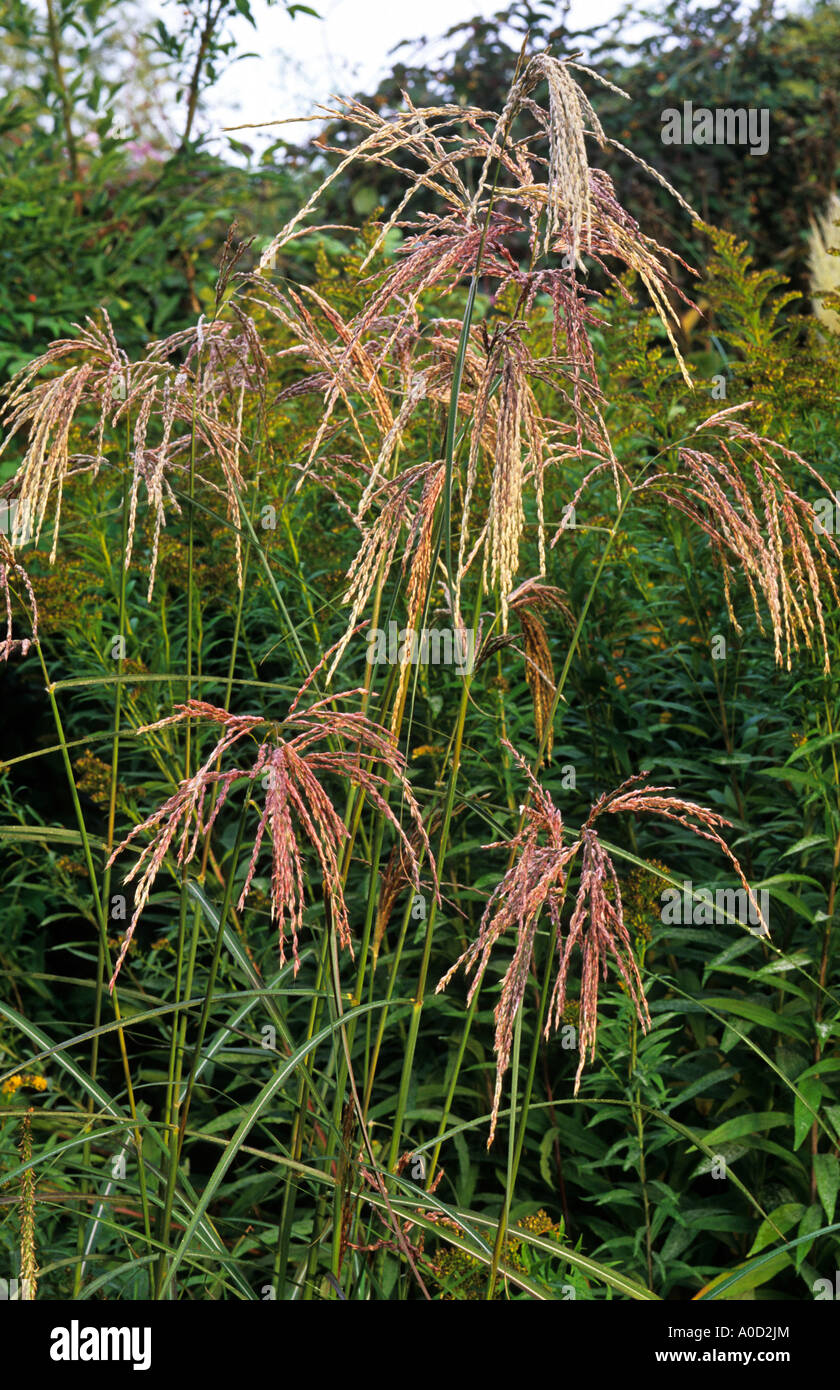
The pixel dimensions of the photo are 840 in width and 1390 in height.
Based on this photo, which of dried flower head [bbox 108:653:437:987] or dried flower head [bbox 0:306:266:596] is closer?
dried flower head [bbox 108:653:437:987]

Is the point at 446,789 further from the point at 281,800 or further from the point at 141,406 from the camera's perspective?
the point at 281,800

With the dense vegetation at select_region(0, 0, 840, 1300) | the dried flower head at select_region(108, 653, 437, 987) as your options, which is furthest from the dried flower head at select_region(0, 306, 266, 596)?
the dried flower head at select_region(108, 653, 437, 987)

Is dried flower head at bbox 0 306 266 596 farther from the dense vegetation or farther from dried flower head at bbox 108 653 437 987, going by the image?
dried flower head at bbox 108 653 437 987

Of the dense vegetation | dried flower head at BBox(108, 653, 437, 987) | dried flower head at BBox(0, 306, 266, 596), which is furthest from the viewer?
dried flower head at BBox(0, 306, 266, 596)

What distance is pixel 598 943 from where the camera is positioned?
1381mm

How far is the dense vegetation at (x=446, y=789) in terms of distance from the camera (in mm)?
1521

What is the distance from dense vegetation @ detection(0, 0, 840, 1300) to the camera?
59.9 inches

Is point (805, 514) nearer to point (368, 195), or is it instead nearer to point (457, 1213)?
point (457, 1213)

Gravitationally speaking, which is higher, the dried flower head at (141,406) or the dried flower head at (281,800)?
the dried flower head at (141,406)

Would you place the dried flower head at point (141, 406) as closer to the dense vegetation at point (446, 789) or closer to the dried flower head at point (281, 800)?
the dense vegetation at point (446, 789)

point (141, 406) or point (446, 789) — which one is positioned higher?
point (141, 406)

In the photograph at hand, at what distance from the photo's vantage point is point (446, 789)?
2334mm

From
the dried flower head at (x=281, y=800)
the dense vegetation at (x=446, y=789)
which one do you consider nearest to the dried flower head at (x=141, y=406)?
the dense vegetation at (x=446, y=789)

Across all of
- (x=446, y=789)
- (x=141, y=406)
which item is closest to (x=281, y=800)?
(x=141, y=406)
